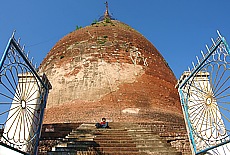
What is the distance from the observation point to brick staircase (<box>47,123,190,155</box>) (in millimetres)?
5289

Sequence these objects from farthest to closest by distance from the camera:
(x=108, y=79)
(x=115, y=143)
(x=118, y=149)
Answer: (x=108, y=79)
(x=115, y=143)
(x=118, y=149)

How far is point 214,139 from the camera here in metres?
4.59

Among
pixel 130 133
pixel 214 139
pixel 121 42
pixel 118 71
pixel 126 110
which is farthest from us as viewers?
pixel 121 42

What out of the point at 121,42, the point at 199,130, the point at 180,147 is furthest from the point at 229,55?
the point at 121,42

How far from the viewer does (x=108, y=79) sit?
11523mm

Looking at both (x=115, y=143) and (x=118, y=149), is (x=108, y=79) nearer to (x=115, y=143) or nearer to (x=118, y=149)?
(x=115, y=143)

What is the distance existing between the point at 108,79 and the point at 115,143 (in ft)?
19.5

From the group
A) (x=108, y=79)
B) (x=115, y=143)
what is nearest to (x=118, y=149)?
(x=115, y=143)

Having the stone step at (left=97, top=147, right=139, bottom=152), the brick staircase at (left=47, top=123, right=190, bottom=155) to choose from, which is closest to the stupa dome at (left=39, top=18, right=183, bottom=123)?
the brick staircase at (left=47, top=123, right=190, bottom=155)

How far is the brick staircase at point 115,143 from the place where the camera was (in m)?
5.29

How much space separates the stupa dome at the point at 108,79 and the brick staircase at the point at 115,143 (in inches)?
129

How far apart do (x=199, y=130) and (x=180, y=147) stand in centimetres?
168

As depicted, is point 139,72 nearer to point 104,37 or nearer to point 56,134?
point 104,37

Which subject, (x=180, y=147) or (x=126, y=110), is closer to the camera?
(x=180, y=147)
